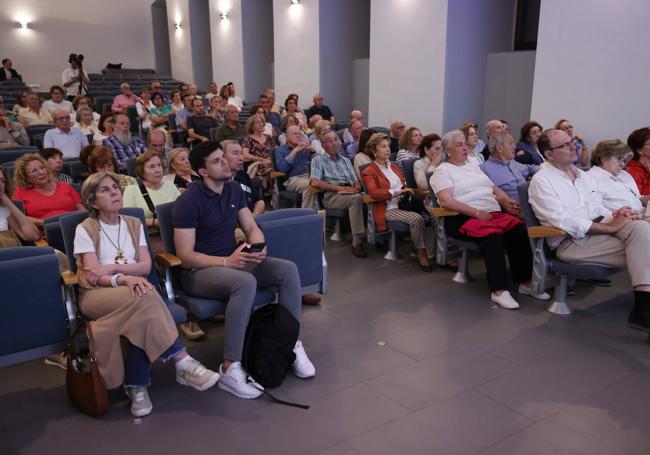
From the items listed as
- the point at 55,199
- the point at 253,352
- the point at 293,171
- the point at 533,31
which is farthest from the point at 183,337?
the point at 533,31

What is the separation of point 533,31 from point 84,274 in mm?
7353

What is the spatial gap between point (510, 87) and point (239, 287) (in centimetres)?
600

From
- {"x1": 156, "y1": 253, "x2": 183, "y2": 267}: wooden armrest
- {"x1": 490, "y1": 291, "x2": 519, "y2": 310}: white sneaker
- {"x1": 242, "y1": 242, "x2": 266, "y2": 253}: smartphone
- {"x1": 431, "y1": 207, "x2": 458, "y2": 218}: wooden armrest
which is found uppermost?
{"x1": 242, "y1": 242, "x2": 266, "y2": 253}: smartphone

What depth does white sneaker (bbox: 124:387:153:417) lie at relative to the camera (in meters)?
2.33

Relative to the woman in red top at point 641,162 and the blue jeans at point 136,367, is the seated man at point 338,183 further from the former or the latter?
the blue jeans at point 136,367

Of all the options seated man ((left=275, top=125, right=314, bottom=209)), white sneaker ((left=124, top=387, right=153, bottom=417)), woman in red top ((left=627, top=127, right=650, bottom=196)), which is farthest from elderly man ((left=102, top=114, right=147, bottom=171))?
woman in red top ((left=627, top=127, right=650, bottom=196))

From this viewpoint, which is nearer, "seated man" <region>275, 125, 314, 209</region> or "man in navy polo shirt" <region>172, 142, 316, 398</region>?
"man in navy polo shirt" <region>172, 142, 316, 398</region>

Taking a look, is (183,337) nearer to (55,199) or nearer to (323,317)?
(323,317)

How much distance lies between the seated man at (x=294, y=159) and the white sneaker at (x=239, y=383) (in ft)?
9.49

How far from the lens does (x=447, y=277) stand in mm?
4086

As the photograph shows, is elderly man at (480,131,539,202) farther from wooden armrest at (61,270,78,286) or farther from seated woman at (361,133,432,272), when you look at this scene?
wooden armrest at (61,270,78,286)

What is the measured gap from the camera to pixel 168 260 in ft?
8.78

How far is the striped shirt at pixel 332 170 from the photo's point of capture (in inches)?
192

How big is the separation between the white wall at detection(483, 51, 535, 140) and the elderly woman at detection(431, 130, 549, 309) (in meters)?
3.58
